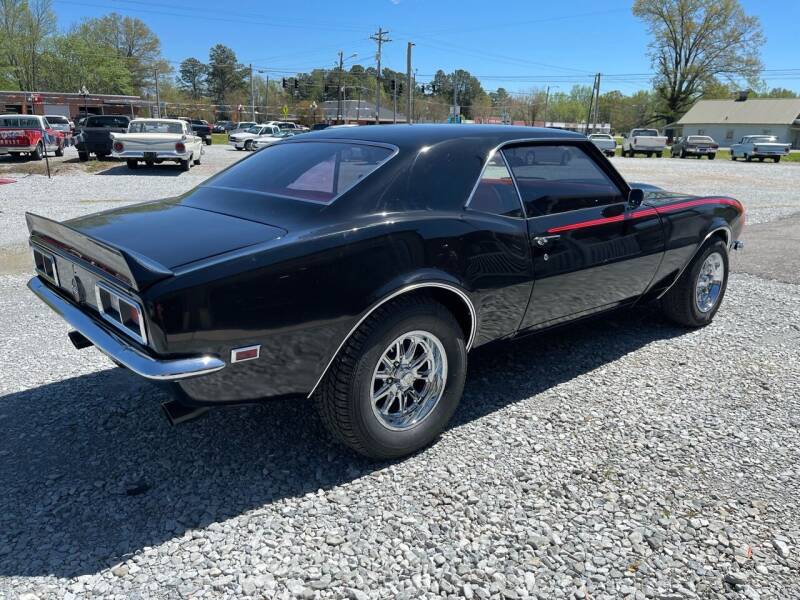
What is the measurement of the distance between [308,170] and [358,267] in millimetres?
949

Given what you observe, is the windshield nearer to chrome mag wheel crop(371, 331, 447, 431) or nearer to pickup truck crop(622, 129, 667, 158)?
chrome mag wheel crop(371, 331, 447, 431)

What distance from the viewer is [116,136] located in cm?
1694

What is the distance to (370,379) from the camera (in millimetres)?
2666

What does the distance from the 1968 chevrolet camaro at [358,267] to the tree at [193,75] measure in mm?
125631

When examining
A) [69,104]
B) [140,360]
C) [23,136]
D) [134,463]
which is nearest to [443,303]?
[140,360]

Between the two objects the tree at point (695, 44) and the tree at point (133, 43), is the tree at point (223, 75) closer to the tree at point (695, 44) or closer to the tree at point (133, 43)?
the tree at point (133, 43)

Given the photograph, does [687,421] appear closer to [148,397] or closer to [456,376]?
[456,376]

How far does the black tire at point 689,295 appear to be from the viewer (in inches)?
181

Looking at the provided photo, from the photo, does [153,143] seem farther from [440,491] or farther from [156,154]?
[440,491]

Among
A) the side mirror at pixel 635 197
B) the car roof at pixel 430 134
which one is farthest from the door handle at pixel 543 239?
the side mirror at pixel 635 197

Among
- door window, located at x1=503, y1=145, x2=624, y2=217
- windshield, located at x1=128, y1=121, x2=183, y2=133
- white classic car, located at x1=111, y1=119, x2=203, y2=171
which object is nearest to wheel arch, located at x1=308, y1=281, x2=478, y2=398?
door window, located at x1=503, y1=145, x2=624, y2=217

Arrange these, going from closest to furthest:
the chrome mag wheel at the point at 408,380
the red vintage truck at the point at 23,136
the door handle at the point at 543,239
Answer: the chrome mag wheel at the point at 408,380 → the door handle at the point at 543,239 → the red vintage truck at the point at 23,136

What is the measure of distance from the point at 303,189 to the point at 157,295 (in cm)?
114

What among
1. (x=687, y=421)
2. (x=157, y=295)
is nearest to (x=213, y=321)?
(x=157, y=295)
